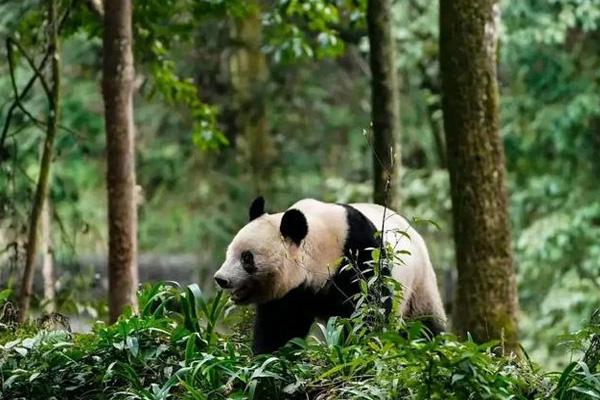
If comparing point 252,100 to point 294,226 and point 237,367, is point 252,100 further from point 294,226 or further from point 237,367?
point 237,367

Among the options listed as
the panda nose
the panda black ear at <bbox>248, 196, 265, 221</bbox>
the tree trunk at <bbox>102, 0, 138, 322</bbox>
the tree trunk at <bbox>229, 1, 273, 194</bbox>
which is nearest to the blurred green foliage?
the tree trunk at <bbox>229, 1, 273, 194</bbox>

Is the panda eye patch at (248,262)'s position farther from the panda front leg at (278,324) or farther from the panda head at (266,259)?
the panda front leg at (278,324)

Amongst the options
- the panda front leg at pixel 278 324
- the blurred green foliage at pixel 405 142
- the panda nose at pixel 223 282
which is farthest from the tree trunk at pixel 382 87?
the blurred green foliage at pixel 405 142

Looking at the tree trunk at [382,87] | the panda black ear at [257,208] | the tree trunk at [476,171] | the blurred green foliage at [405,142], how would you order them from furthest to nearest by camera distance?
the blurred green foliage at [405,142]
the tree trunk at [382,87]
the tree trunk at [476,171]
the panda black ear at [257,208]

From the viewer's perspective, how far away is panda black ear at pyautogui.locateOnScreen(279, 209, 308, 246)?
630 cm

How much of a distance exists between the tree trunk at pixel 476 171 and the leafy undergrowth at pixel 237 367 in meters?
2.78

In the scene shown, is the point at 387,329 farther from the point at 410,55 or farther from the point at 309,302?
the point at 410,55

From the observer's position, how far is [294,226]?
6.34 metres

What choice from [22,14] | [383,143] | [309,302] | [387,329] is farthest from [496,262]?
[22,14]

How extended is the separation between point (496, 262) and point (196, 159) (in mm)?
11174

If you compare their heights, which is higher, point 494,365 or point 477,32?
point 477,32

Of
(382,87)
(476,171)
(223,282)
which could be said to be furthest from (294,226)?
(382,87)

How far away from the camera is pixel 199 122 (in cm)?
1083

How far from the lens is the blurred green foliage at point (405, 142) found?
16.8 meters
